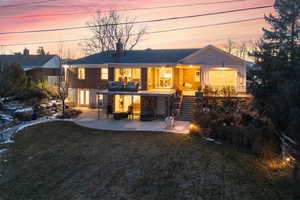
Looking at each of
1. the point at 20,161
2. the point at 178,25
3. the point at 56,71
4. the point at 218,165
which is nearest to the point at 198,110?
the point at 218,165

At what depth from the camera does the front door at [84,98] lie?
24.9 metres

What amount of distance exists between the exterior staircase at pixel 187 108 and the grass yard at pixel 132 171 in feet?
15.7

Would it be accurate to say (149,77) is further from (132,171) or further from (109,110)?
(132,171)

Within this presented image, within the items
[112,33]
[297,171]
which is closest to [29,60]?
[112,33]

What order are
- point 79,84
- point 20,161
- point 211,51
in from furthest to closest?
point 79,84, point 211,51, point 20,161

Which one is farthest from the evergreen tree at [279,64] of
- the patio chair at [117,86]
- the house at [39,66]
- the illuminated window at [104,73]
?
the house at [39,66]

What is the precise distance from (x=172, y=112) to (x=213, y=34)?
15.0m

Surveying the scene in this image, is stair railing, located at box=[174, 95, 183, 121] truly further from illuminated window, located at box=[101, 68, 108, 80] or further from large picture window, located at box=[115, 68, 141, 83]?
illuminated window, located at box=[101, 68, 108, 80]

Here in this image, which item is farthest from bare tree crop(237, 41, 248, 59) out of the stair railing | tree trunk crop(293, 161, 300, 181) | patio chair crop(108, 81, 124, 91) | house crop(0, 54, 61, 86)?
tree trunk crop(293, 161, 300, 181)

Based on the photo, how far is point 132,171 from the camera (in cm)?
927

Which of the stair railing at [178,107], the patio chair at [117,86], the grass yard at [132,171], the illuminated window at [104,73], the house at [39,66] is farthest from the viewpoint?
the house at [39,66]

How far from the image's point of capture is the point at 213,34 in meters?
28.3

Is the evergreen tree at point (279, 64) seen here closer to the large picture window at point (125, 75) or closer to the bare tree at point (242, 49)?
the large picture window at point (125, 75)

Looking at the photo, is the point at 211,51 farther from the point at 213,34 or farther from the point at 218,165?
the point at 218,165
